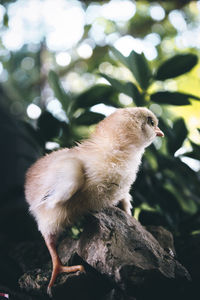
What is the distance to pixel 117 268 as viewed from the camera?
692mm

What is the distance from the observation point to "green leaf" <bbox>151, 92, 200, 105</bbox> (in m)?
1.13

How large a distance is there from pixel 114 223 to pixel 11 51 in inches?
84.0

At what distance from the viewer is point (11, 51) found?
2.51 metres

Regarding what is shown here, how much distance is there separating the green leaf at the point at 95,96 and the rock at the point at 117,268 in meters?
0.51

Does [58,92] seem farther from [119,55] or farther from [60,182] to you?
[60,182]

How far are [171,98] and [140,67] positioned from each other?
0.18 metres

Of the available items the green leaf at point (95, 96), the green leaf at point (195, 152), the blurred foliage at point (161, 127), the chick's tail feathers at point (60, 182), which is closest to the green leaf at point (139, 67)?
the blurred foliage at point (161, 127)

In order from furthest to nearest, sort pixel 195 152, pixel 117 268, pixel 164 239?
pixel 195 152 → pixel 164 239 → pixel 117 268

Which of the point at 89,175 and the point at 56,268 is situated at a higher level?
the point at 89,175

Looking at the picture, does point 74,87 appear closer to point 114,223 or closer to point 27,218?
point 27,218

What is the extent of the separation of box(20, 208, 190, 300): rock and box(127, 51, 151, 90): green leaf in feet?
1.92

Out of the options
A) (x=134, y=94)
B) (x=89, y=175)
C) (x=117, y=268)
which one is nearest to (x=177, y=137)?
(x=134, y=94)

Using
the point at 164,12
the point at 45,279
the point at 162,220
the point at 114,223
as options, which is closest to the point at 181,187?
the point at 162,220

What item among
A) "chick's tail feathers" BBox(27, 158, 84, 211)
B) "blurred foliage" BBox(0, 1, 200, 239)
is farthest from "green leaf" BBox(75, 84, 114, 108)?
"chick's tail feathers" BBox(27, 158, 84, 211)
